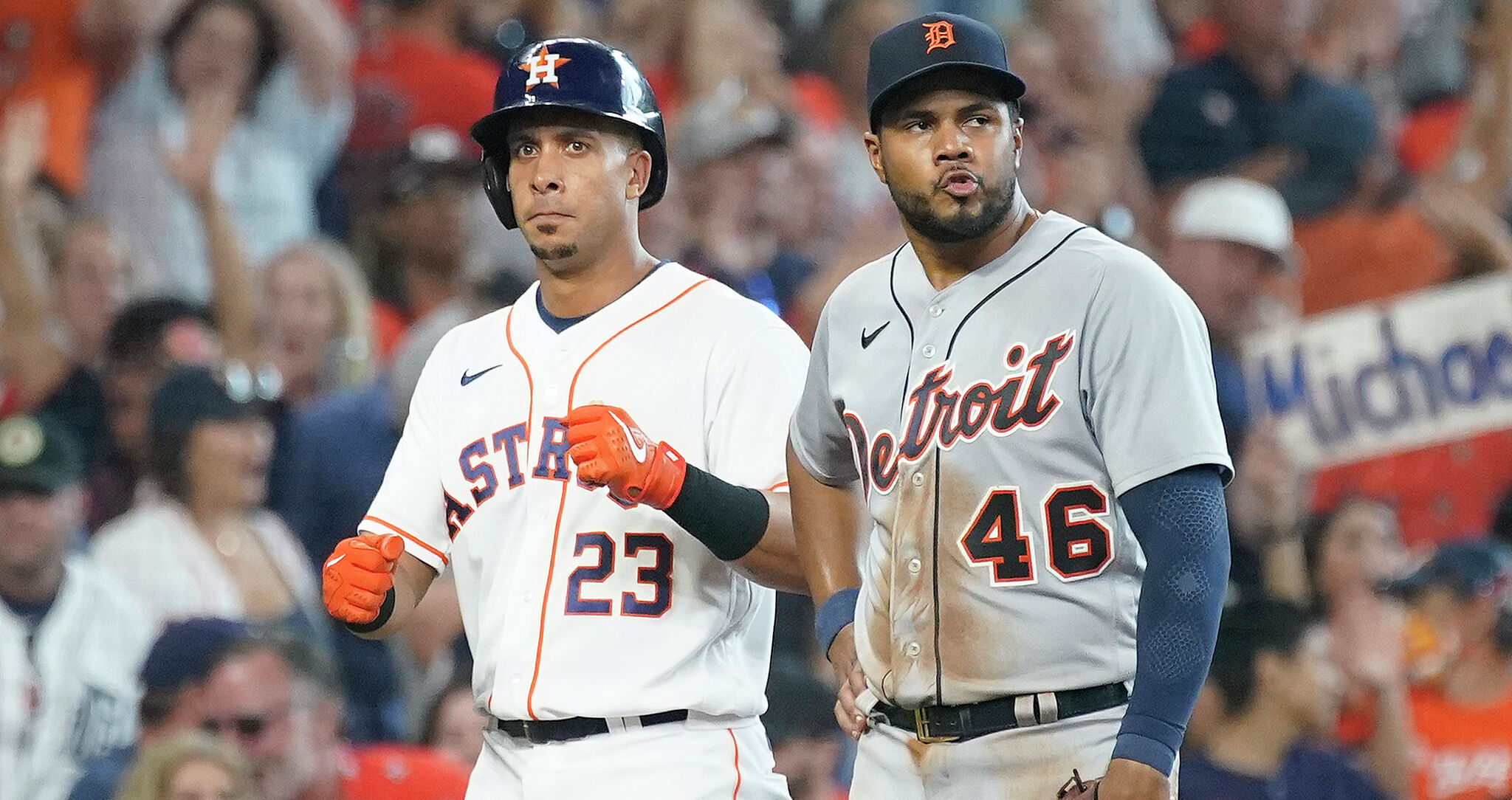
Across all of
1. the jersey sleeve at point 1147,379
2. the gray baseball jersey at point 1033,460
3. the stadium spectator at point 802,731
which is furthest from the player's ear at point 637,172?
the stadium spectator at point 802,731

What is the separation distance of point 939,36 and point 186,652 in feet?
8.62

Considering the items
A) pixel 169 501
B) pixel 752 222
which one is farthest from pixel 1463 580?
pixel 169 501

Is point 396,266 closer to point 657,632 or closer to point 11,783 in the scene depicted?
point 11,783

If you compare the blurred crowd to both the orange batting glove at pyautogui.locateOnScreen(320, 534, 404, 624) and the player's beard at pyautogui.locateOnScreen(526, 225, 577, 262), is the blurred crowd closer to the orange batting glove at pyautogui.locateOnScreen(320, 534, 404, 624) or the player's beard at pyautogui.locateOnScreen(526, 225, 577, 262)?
the orange batting glove at pyautogui.locateOnScreen(320, 534, 404, 624)

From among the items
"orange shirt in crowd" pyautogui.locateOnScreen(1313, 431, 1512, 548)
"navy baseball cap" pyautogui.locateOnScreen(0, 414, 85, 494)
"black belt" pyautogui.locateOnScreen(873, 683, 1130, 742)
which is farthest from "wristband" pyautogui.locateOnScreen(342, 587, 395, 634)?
"orange shirt in crowd" pyautogui.locateOnScreen(1313, 431, 1512, 548)

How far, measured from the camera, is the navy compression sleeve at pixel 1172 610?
77.9 inches

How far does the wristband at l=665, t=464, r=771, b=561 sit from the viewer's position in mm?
2451

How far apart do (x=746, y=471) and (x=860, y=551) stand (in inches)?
8.2

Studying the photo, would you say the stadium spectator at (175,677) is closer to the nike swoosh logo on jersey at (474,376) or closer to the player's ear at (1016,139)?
the nike swoosh logo on jersey at (474,376)

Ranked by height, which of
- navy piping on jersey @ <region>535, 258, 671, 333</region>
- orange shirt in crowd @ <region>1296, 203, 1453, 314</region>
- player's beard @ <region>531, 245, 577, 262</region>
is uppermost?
orange shirt in crowd @ <region>1296, 203, 1453, 314</region>

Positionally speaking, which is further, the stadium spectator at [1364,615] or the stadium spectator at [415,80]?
the stadium spectator at [415,80]

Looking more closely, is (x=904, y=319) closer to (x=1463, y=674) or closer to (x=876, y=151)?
(x=876, y=151)

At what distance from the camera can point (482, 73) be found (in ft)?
18.9

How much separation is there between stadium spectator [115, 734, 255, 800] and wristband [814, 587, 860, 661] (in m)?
1.75
